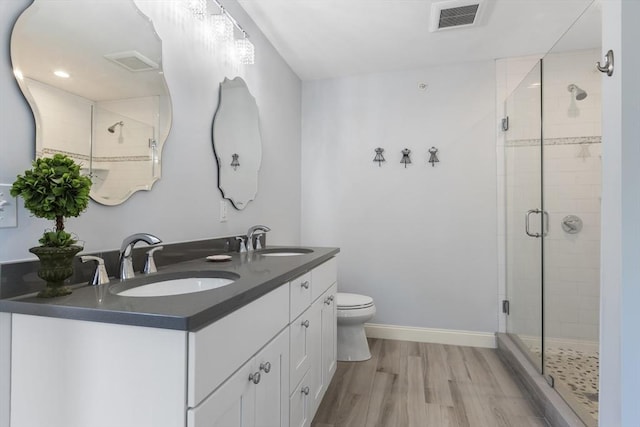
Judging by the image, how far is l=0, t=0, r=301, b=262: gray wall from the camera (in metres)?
0.90

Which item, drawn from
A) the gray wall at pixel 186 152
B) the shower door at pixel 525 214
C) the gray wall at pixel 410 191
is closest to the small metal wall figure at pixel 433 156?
the gray wall at pixel 410 191

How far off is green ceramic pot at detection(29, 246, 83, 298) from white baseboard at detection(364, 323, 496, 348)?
8.13ft

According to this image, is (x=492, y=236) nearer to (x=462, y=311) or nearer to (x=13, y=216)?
(x=462, y=311)

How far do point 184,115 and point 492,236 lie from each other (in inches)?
96.3

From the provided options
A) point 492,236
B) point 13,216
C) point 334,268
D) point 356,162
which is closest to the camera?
point 13,216

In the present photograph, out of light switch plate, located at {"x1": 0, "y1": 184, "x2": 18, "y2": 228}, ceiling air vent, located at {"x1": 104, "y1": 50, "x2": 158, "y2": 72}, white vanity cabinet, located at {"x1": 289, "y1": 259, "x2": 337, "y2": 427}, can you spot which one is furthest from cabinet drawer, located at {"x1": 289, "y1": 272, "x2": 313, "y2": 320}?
ceiling air vent, located at {"x1": 104, "y1": 50, "x2": 158, "y2": 72}

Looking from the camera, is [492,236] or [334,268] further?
[492,236]

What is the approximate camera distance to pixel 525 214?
238cm

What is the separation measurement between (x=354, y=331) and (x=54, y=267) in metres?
2.02

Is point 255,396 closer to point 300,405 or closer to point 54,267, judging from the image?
point 300,405

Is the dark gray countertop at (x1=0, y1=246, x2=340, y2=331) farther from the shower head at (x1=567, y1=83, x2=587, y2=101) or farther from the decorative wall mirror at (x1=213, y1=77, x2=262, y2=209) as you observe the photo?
the shower head at (x1=567, y1=83, x2=587, y2=101)

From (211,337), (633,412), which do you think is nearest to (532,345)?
(633,412)

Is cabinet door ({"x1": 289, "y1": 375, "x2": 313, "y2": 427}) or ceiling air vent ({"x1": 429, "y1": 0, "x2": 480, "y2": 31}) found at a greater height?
ceiling air vent ({"x1": 429, "y1": 0, "x2": 480, "y2": 31})

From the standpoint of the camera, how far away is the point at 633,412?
3.18ft
